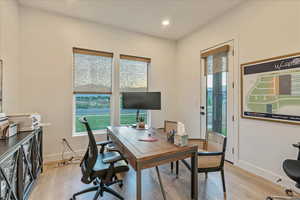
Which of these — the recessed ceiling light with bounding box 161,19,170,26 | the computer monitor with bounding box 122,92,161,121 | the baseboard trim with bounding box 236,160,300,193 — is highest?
the recessed ceiling light with bounding box 161,19,170,26

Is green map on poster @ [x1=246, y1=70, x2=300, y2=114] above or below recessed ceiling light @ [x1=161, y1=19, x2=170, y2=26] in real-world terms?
below

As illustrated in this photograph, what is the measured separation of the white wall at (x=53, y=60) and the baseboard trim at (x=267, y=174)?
313 cm

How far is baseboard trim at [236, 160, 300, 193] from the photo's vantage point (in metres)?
2.08

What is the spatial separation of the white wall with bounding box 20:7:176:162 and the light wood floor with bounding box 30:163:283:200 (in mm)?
809

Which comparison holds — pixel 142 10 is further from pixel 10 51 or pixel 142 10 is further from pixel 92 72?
pixel 10 51

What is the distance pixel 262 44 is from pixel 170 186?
2603 mm

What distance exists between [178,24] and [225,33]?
1.04 m

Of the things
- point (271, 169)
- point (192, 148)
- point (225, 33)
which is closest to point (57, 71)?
point (192, 148)

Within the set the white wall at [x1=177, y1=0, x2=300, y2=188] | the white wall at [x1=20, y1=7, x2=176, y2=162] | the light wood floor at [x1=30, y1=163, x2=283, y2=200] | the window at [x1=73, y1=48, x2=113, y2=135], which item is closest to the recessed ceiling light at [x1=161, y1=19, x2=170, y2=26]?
the white wall at [x1=177, y1=0, x2=300, y2=188]

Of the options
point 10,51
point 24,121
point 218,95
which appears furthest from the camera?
point 218,95

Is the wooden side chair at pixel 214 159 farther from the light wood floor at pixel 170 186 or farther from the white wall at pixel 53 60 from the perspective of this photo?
the white wall at pixel 53 60

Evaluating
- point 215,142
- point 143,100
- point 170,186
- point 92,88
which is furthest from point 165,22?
point 170,186

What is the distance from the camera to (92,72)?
338 cm

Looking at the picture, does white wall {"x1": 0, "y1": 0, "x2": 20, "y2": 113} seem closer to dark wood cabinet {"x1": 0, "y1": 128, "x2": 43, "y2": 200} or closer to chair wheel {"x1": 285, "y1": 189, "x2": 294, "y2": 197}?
dark wood cabinet {"x1": 0, "y1": 128, "x2": 43, "y2": 200}
